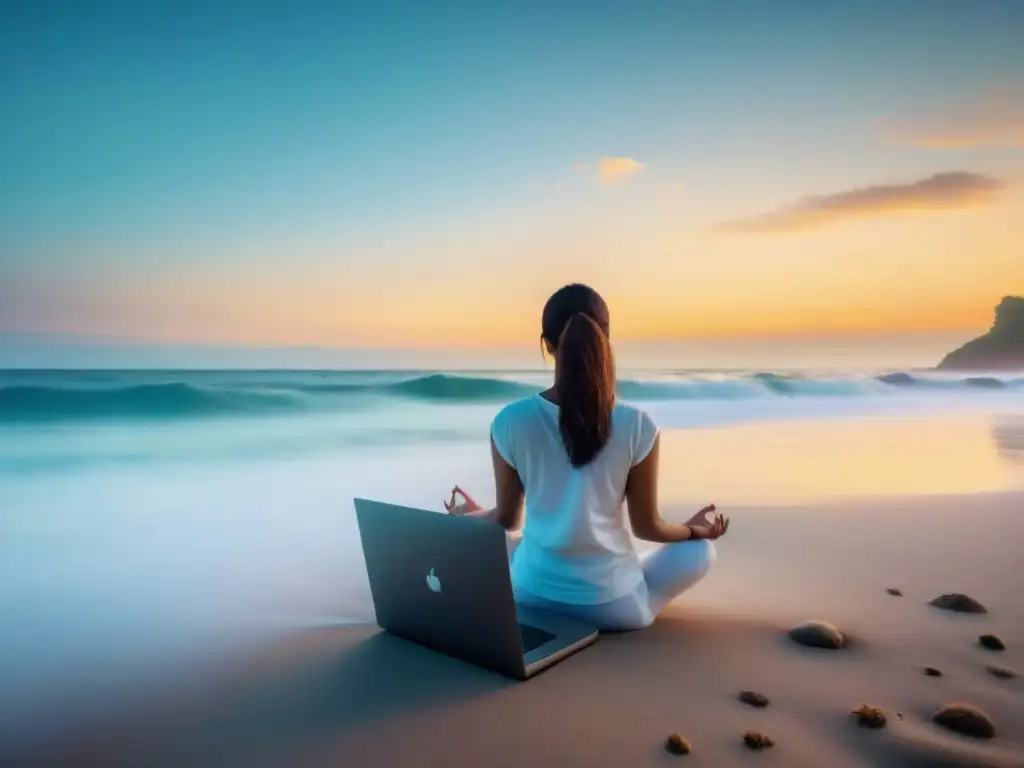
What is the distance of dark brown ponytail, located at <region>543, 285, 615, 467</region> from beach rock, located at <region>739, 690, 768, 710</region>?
29.5 inches

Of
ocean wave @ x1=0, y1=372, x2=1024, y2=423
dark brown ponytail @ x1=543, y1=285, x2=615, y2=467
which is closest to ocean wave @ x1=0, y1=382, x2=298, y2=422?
ocean wave @ x1=0, y1=372, x2=1024, y2=423

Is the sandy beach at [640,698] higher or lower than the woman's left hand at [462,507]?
lower

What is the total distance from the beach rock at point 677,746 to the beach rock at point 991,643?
1208 mm

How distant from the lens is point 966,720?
1.67 m

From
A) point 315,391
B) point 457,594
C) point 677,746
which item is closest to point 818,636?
point 677,746

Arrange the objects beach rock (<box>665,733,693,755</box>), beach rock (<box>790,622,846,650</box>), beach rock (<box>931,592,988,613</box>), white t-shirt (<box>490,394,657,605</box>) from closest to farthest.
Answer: beach rock (<box>665,733,693,755</box>), white t-shirt (<box>490,394,657,605</box>), beach rock (<box>790,622,846,650</box>), beach rock (<box>931,592,988,613</box>)

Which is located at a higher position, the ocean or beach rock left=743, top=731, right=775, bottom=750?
beach rock left=743, top=731, right=775, bottom=750

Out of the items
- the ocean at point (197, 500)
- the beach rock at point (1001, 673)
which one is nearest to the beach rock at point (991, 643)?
the beach rock at point (1001, 673)

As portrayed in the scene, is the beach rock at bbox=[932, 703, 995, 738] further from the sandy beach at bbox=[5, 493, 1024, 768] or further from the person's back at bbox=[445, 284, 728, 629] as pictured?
the person's back at bbox=[445, 284, 728, 629]

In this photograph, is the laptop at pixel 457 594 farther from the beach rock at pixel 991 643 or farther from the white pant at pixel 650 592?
the beach rock at pixel 991 643

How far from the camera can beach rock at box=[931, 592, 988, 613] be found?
2.49 meters

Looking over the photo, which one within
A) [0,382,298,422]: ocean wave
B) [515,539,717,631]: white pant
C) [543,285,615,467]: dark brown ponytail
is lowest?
[0,382,298,422]: ocean wave

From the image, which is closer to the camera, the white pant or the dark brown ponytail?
the dark brown ponytail

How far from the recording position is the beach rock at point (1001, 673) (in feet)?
6.42
